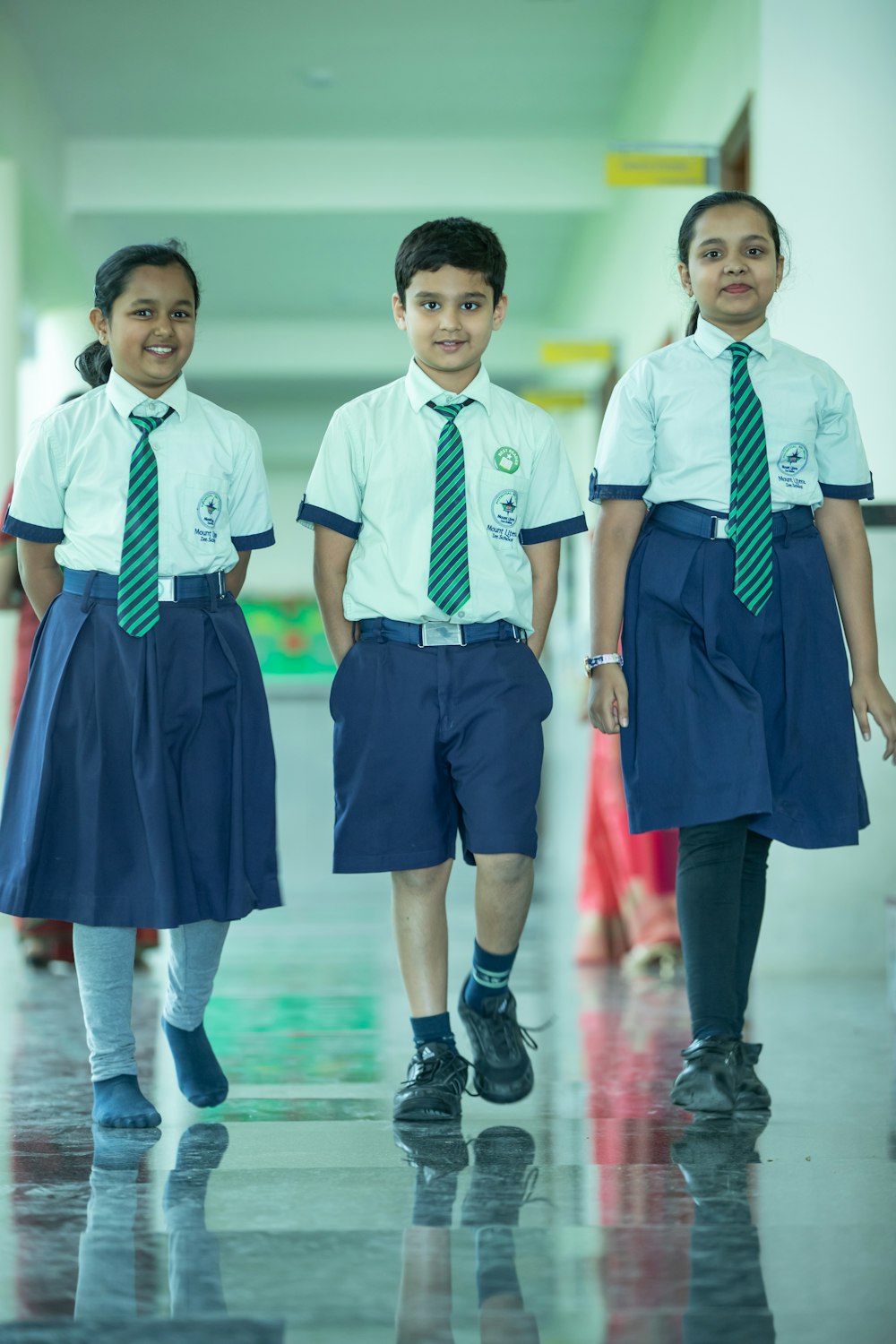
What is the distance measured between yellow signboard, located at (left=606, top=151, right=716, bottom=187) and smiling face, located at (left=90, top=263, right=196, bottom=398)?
8.78 ft

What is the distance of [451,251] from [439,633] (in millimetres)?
586

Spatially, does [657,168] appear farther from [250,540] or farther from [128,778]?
[128,778]

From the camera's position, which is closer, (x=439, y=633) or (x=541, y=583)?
(x=439, y=633)

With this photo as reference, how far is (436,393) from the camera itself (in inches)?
98.3

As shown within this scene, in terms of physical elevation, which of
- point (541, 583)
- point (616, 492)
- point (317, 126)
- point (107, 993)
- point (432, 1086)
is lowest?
point (432, 1086)

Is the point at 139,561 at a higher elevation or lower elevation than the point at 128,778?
higher

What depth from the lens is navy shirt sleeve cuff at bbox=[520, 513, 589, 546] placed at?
2.55 meters

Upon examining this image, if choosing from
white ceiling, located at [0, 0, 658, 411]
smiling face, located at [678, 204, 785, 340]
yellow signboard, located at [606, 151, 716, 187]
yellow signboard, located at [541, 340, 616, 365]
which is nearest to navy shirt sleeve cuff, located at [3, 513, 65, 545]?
smiling face, located at [678, 204, 785, 340]

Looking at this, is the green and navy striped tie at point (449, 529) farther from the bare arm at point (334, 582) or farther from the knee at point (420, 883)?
the knee at point (420, 883)

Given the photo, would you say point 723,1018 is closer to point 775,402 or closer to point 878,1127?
point 878,1127

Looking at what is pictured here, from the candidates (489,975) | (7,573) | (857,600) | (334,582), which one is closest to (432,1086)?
(489,975)

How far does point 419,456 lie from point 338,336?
9.27 meters

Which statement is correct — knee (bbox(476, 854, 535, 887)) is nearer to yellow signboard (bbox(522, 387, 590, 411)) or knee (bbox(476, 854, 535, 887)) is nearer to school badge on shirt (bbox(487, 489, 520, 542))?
school badge on shirt (bbox(487, 489, 520, 542))

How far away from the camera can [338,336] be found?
452 inches
